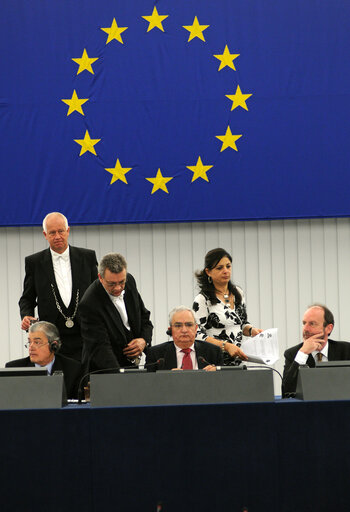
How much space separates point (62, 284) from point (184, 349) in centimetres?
108

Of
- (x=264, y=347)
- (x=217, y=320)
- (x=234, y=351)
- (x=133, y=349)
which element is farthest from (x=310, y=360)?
(x=133, y=349)

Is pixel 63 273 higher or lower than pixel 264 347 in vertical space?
higher

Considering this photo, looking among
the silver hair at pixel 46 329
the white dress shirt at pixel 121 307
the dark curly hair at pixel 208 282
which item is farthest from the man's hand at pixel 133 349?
the dark curly hair at pixel 208 282

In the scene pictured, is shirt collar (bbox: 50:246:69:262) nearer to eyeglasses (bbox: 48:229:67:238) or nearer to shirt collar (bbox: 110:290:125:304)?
eyeglasses (bbox: 48:229:67:238)

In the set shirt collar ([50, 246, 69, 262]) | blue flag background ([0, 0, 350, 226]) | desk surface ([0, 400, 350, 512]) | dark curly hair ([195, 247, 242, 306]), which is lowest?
desk surface ([0, 400, 350, 512])

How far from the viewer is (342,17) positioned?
588 centimetres

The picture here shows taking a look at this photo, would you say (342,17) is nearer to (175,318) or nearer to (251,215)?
(251,215)

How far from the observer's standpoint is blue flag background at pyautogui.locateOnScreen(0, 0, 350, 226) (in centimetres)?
586

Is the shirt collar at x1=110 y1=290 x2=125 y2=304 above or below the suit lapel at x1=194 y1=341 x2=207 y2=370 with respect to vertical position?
above

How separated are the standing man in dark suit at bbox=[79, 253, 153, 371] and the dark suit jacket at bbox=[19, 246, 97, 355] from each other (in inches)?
22.6

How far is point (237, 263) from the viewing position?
6125 millimetres

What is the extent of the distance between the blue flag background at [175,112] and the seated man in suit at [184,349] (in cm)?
200

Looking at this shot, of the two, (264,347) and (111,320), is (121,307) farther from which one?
(264,347)

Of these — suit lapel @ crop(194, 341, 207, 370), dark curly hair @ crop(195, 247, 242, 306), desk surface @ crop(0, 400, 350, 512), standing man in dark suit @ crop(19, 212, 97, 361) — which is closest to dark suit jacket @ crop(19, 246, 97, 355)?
standing man in dark suit @ crop(19, 212, 97, 361)
